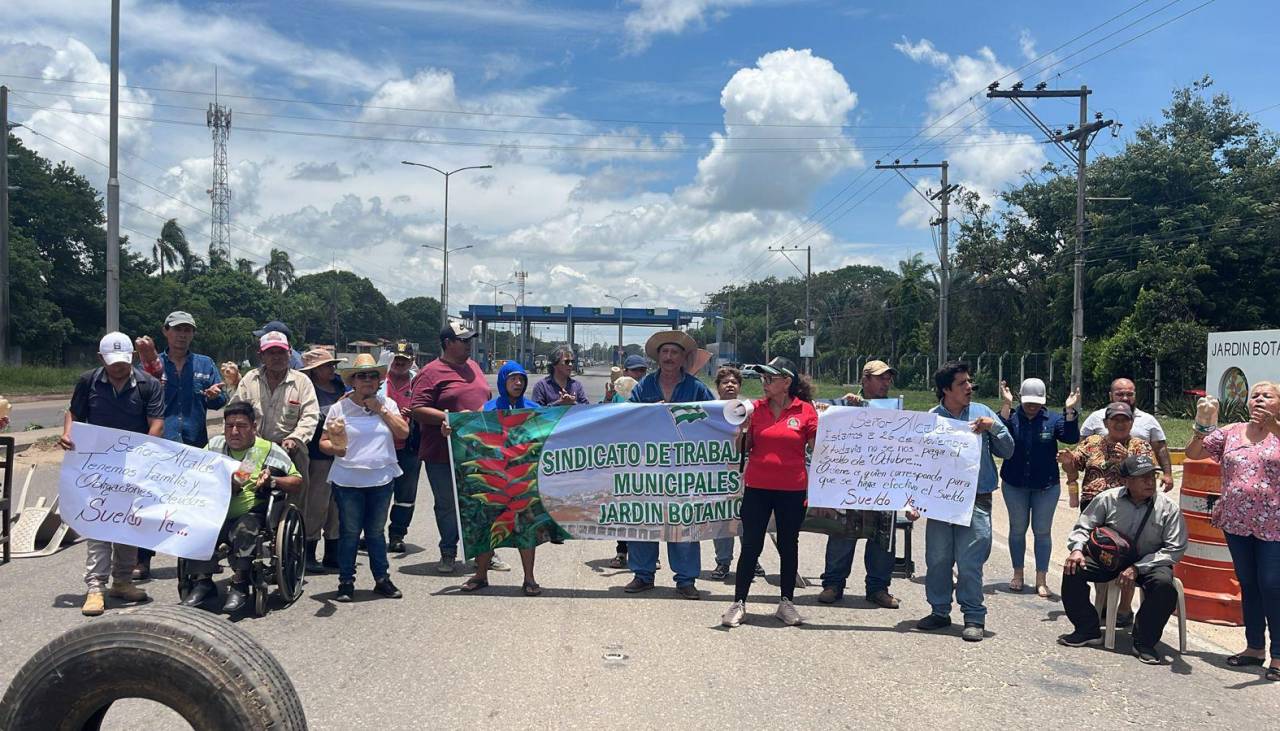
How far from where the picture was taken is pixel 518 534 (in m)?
7.75

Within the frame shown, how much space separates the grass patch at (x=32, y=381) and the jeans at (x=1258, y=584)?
36.5 metres

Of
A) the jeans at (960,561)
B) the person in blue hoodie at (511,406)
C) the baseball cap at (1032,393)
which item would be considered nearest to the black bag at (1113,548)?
the jeans at (960,561)

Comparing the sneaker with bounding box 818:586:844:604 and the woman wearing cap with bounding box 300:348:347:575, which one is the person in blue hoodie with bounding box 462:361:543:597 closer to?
the woman wearing cap with bounding box 300:348:347:575

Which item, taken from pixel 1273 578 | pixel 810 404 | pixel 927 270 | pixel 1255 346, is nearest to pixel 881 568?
pixel 810 404

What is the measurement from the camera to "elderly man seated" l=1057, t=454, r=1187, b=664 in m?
6.18

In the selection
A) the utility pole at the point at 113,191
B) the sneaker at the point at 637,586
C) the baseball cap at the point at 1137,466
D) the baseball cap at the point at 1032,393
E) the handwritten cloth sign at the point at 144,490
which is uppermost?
the utility pole at the point at 113,191

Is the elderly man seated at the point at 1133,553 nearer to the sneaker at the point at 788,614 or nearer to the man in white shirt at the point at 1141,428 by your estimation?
the man in white shirt at the point at 1141,428

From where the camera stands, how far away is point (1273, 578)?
5.91 meters

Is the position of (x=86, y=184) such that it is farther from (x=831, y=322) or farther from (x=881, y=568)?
(x=881, y=568)

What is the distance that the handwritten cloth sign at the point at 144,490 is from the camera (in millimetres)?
6547

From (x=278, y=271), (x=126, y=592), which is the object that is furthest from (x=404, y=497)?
(x=278, y=271)

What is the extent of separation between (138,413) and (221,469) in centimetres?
110

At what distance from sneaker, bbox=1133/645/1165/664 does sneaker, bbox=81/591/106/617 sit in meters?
6.74

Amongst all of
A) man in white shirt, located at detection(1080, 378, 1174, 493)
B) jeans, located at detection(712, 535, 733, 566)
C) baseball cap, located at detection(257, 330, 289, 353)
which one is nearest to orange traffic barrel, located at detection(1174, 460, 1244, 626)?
man in white shirt, located at detection(1080, 378, 1174, 493)
